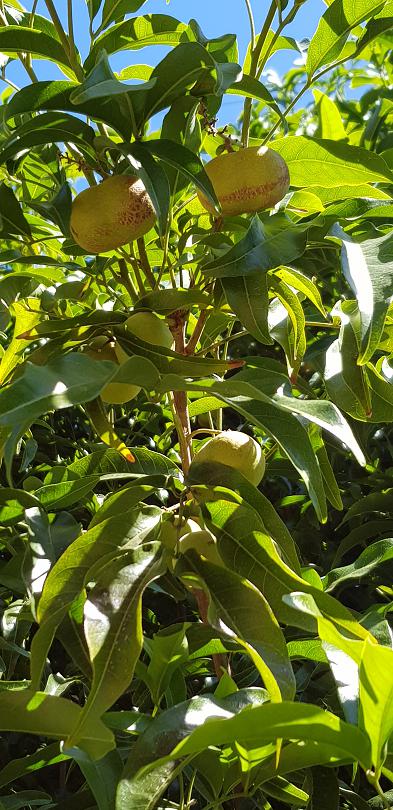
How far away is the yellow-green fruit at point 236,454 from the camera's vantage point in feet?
2.82

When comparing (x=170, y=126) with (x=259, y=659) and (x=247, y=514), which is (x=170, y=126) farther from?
(x=259, y=659)

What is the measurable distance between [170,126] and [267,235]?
181 mm

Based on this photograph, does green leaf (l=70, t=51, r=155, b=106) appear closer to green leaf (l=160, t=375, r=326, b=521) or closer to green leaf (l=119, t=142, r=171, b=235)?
green leaf (l=119, t=142, r=171, b=235)

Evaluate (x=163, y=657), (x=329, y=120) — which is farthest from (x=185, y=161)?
(x=329, y=120)

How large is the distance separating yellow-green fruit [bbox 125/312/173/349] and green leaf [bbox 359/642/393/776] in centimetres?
36

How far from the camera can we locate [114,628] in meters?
0.66

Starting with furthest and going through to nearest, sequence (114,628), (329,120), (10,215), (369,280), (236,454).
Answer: (329,120) → (10,215) → (236,454) → (369,280) → (114,628)

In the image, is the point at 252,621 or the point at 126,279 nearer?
the point at 252,621

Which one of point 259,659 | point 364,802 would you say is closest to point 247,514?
point 259,659

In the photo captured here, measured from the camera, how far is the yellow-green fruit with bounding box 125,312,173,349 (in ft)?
2.76

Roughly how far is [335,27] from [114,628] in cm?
71

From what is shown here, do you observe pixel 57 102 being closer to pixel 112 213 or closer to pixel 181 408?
pixel 112 213

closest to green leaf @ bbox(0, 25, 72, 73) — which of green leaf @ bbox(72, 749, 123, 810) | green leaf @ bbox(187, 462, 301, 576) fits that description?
green leaf @ bbox(187, 462, 301, 576)

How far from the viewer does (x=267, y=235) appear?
0.81 m
